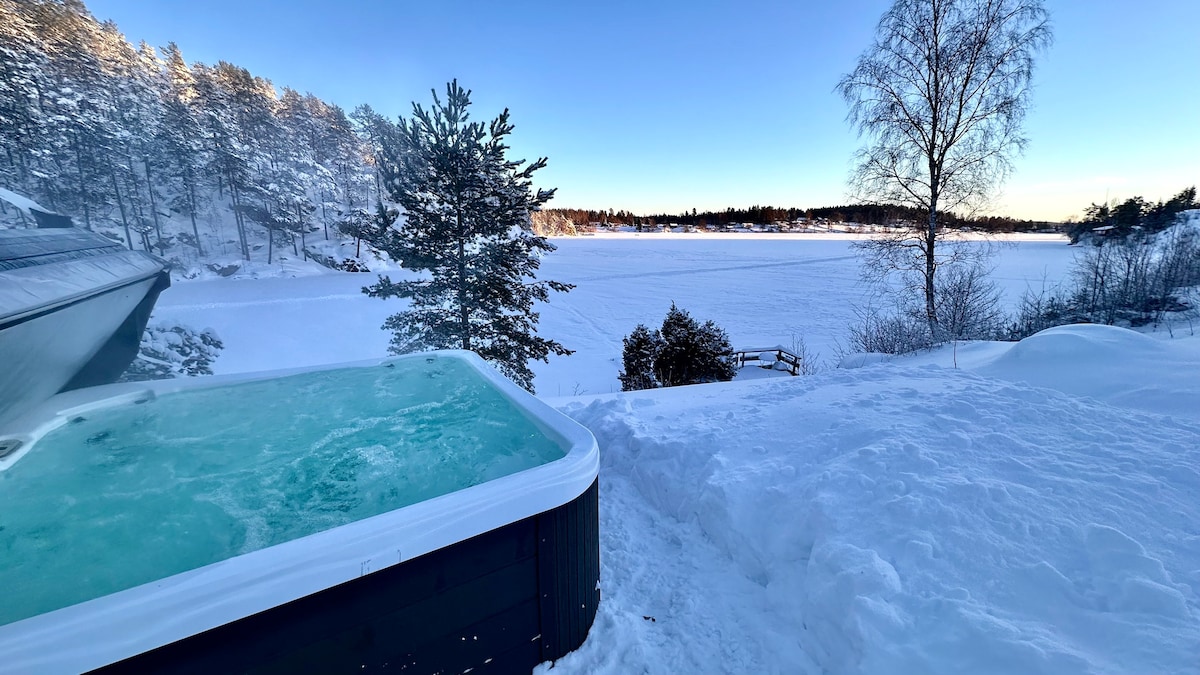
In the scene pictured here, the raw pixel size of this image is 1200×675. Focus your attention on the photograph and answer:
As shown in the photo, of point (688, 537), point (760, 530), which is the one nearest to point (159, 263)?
point (688, 537)

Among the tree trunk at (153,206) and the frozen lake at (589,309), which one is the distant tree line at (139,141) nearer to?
the tree trunk at (153,206)

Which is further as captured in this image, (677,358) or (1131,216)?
(1131,216)

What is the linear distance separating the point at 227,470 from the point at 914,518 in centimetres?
334

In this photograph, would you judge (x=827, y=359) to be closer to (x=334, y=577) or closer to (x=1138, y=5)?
(x=1138, y=5)

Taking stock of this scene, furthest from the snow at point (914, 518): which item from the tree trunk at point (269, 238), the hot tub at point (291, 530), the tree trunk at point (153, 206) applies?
the tree trunk at point (269, 238)

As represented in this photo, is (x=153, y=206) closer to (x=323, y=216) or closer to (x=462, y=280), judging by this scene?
(x=462, y=280)

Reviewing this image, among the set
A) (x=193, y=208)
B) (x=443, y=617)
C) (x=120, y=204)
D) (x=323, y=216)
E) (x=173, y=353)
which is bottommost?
(x=173, y=353)

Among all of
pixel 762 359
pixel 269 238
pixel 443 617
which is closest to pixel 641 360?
pixel 762 359

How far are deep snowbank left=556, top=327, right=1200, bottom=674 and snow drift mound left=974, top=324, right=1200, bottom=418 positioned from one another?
5cm

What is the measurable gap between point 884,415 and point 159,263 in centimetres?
746

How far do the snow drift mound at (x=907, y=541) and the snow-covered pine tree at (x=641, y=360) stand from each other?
396cm

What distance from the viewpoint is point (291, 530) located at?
1832mm

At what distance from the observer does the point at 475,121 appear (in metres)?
6.43

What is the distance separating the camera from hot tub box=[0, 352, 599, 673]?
42.5 inches
